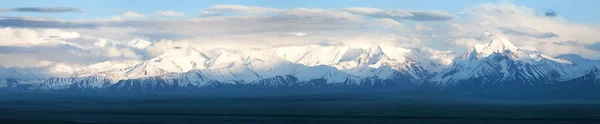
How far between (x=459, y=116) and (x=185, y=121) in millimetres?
44418

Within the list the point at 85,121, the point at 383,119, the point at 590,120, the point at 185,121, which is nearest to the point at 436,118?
the point at 383,119

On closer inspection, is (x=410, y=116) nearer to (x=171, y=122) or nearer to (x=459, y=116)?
(x=459, y=116)

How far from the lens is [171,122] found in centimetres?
13600

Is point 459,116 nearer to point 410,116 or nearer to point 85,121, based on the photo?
point 410,116

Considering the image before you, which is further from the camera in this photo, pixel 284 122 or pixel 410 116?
pixel 410 116

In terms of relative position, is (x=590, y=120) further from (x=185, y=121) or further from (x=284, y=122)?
(x=185, y=121)

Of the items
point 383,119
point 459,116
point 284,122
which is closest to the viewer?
point 284,122

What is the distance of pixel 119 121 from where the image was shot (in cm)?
13925

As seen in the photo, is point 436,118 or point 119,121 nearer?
point 119,121

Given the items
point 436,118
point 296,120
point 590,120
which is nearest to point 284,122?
point 296,120

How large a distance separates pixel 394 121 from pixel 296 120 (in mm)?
13690

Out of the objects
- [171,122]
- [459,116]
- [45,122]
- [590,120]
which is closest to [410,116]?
[459,116]

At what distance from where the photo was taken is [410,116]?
160 metres

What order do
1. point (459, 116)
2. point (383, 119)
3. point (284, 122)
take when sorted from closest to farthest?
point (284, 122) < point (383, 119) < point (459, 116)
